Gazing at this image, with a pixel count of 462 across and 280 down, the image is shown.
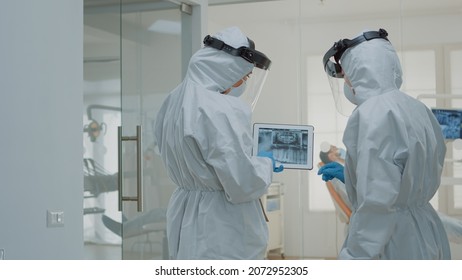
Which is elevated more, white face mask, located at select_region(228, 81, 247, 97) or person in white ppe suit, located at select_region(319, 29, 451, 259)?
white face mask, located at select_region(228, 81, 247, 97)

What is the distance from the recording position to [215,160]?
9.02 ft

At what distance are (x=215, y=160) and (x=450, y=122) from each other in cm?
235

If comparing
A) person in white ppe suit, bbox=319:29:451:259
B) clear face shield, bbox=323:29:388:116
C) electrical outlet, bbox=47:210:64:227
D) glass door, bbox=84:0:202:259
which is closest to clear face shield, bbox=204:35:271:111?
→ clear face shield, bbox=323:29:388:116

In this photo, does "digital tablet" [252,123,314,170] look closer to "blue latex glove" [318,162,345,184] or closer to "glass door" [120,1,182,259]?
"blue latex glove" [318,162,345,184]

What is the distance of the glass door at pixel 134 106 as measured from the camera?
3936 mm

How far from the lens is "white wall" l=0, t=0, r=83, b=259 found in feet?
9.61

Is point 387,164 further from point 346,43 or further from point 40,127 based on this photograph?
point 40,127

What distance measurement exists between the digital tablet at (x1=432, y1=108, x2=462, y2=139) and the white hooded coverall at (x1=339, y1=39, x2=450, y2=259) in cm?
179

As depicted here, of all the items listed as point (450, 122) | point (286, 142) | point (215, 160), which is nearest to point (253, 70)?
point (286, 142)

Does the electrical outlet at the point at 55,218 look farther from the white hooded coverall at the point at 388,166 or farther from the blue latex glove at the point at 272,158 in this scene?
the white hooded coverall at the point at 388,166

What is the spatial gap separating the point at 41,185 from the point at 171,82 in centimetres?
152

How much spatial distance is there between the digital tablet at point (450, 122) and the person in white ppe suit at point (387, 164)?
5.89ft
